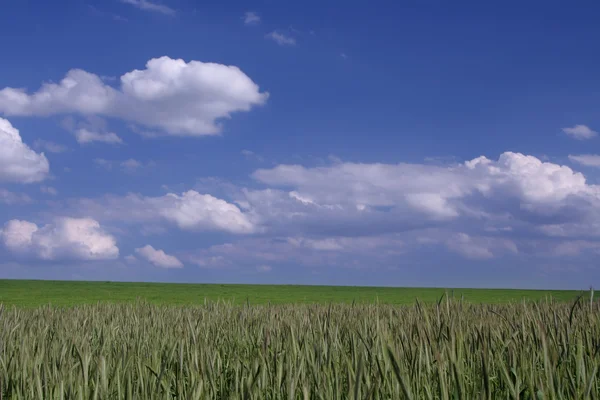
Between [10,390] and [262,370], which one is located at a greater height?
[262,370]

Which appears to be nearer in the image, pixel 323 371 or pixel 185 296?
pixel 323 371

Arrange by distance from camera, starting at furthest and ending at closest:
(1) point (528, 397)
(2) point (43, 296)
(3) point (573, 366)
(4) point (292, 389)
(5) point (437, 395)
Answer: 1. (2) point (43, 296)
2. (3) point (573, 366)
3. (5) point (437, 395)
4. (1) point (528, 397)
5. (4) point (292, 389)

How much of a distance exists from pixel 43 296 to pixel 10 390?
10.5m

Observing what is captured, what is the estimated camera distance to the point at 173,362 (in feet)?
10.3

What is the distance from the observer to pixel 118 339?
4113mm

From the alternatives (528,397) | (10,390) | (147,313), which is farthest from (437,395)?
(147,313)

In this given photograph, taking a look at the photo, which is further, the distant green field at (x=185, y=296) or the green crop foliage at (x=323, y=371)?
the distant green field at (x=185, y=296)

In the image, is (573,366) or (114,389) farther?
(573,366)

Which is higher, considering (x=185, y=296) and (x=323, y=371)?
(x=323, y=371)

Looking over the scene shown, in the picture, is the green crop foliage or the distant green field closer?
the green crop foliage

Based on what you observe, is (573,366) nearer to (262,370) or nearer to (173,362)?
(262,370)

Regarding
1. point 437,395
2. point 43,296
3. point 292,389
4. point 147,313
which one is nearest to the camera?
point 292,389

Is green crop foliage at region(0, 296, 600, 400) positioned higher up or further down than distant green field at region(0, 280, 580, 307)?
higher up

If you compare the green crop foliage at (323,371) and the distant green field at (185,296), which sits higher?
the green crop foliage at (323,371)
